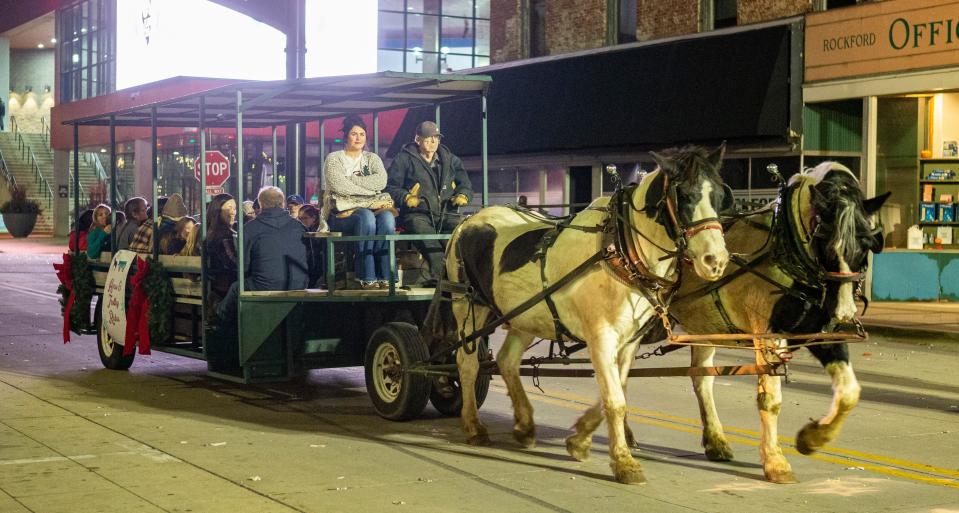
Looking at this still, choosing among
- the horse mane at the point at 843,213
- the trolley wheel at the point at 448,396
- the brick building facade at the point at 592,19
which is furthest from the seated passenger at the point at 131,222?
the brick building facade at the point at 592,19

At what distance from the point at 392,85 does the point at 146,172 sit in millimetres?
44029

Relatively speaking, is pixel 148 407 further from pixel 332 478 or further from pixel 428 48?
pixel 428 48

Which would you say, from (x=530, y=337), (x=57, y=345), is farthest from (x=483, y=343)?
(x=57, y=345)

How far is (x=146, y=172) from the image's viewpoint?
175 feet

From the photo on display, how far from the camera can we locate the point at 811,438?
7969 mm

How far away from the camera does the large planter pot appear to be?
58000mm

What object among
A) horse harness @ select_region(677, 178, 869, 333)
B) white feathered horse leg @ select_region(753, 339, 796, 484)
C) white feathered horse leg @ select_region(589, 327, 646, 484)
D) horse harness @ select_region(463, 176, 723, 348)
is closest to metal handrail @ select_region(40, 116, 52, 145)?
horse harness @ select_region(463, 176, 723, 348)

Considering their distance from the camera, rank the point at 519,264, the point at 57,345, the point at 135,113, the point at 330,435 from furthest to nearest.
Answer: the point at 57,345 < the point at 135,113 < the point at 330,435 < the point at 519,264

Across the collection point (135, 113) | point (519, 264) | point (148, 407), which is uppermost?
point (135, 113)

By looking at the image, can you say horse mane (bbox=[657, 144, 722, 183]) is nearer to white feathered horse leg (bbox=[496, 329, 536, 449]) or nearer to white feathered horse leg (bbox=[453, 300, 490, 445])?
white feathered horse leg (bbox=[496, 329, 536, 449])

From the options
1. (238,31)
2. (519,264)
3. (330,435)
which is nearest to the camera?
(519,264)

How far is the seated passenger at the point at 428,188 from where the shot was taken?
11172 millimetres

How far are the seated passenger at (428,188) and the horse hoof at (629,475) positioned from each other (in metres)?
3.63

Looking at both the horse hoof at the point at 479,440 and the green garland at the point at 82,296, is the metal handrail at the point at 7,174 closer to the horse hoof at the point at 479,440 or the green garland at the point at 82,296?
the green garland at the point at 82,296
